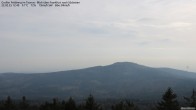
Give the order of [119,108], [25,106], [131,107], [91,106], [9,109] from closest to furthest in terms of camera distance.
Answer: [91,106], [131,107], [119,108], [9,109], [25,106]

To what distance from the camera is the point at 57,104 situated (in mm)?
69875

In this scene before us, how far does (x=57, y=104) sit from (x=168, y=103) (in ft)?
85.3

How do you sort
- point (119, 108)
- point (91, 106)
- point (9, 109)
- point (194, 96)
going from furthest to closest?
point (9, 109)
point (119, 108)
point (91, 106)
point (194, 96)

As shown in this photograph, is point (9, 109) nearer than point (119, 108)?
No

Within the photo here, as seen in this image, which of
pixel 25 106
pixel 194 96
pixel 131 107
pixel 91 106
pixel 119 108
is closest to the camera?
pixel 194 96

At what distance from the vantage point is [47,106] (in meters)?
71.7

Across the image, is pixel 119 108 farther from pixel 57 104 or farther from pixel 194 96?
pixel 194 96

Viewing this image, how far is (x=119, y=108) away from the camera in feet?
226

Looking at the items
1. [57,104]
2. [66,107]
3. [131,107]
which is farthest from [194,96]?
[57,104]

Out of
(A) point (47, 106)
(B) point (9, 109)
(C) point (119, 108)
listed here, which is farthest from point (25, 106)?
(C) point (119, 108)

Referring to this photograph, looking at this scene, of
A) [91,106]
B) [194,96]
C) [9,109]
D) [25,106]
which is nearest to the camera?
[194,96]

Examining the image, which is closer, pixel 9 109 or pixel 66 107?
pixel 66 107

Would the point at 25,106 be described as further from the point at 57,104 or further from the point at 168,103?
the point at 168,103

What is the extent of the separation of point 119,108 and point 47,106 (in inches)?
565
